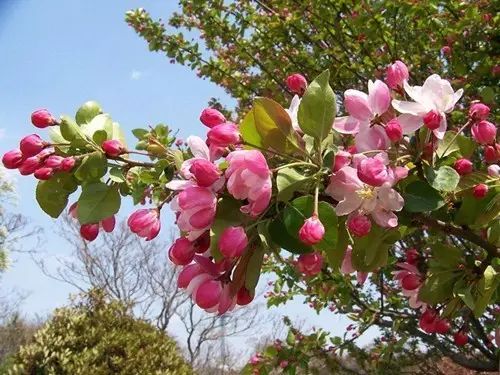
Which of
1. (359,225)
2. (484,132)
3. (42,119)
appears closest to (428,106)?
(484,132)

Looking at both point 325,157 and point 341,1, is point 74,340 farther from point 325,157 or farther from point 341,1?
point 325,157

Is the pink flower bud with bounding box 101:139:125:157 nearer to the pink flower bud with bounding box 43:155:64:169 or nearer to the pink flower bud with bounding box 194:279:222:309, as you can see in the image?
the pink flower bud with bounding box 43:155:64:169

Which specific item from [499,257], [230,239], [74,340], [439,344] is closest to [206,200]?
[230,239]

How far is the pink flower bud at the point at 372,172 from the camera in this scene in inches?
33.8

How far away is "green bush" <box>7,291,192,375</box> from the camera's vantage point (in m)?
4.48

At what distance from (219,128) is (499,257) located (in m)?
0.72

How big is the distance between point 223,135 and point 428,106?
0.36 metres

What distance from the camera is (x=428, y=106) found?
3.23 feet

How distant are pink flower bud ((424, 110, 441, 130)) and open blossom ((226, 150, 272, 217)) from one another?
0.97ft

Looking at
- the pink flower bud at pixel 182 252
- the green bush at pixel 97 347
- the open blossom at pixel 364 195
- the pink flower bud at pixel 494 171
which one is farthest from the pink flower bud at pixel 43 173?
the green bush at pixel 97 347

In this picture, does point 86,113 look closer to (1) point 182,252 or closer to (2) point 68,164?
(2) point 68,164

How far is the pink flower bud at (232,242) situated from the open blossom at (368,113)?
256 millimetres

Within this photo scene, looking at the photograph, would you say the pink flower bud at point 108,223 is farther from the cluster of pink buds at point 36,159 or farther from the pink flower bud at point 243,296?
the pink flower bud at point 243,296

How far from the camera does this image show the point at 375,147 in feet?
3.15
